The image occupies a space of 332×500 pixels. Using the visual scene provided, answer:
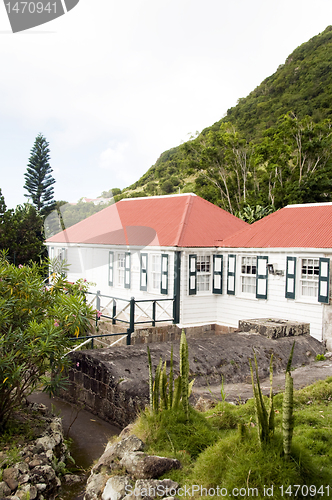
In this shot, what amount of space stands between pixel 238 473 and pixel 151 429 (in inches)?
61.3

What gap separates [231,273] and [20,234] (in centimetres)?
1437

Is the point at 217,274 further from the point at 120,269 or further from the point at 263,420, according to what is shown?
the point at 263,420

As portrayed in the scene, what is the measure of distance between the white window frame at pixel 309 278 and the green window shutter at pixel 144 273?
546 centimetres

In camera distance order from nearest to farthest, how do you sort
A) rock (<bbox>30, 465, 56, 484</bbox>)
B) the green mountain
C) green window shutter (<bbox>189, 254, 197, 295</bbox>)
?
rock (<bbox>30, 465, 56, 484</bbox>) < green window shutter (<bbox>189, 254, 197, 295</bbox>) < the green mountain

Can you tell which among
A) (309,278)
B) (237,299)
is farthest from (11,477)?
(237,299)

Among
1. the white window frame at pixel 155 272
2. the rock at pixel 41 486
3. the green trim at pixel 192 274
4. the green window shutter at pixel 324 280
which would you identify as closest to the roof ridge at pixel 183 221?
the green trim at pixel 192 274

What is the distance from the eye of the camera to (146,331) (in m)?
12.9

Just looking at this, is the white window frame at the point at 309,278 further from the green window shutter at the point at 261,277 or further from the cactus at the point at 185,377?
the cactus at the point at 185,377

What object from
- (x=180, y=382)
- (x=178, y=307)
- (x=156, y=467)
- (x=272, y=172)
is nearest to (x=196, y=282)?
(x=178, y=307)

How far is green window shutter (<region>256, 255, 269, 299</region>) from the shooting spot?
13.5 metres

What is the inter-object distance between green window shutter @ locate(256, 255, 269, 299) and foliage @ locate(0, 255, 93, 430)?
7.59m

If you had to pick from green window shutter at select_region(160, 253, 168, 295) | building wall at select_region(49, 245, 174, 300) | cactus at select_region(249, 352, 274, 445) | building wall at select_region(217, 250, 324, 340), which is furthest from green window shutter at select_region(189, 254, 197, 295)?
cactus at select_region(249, 352, 274, 445)

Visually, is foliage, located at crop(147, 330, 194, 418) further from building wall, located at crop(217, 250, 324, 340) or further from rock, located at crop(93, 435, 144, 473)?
building wall, located at crop(217, 250, 324, 340)

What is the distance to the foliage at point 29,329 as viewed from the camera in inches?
250
